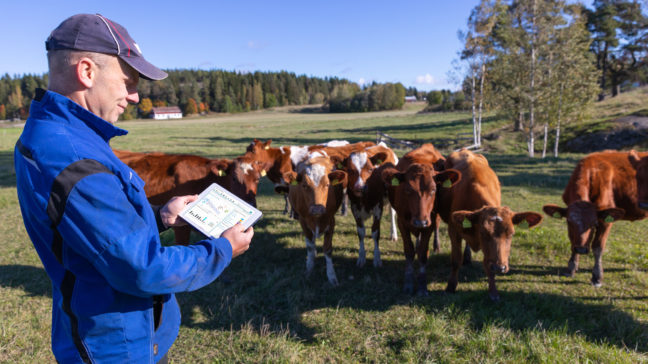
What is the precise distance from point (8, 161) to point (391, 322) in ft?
88.5

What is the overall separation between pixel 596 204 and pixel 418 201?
3.06 meters

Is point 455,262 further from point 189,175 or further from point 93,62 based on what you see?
point 93,62

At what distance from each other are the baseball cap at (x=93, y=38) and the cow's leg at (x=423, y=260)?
4.82 meters

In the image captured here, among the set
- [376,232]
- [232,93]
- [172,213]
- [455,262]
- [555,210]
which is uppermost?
[232,93]

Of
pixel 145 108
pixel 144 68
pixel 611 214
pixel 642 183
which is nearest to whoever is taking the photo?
pixel 144 68

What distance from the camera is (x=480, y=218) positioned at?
15.6 ft

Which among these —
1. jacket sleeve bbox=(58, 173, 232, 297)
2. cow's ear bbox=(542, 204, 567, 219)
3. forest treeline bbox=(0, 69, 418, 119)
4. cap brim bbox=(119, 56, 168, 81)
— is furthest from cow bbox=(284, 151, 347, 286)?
A: forest treeline bbox=(0, 69, 418, 119)

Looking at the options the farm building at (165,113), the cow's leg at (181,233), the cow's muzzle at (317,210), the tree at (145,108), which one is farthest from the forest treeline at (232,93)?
the cow's muzzle at (317,210)

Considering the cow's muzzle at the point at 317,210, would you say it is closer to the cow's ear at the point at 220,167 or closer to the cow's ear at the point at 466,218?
the cow's ear at the point at 466,218

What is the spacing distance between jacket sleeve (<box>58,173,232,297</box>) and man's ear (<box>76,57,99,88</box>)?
0.47 metres

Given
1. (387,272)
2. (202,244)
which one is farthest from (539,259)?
(202,244)

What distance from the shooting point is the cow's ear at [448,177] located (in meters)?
5.39

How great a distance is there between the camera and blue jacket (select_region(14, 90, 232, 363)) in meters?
1.31

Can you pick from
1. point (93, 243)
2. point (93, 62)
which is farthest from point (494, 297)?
point (93, 62)
